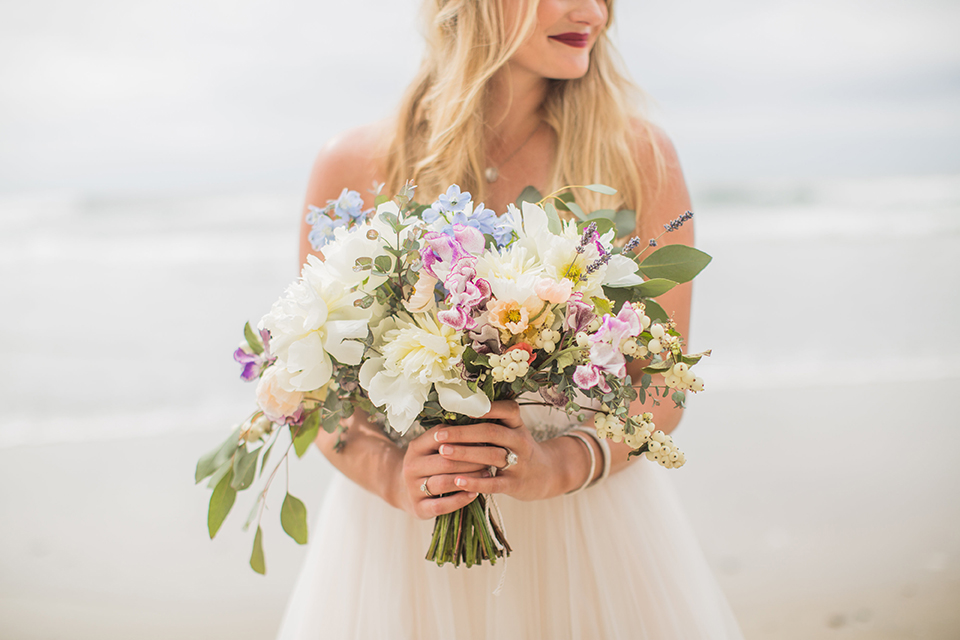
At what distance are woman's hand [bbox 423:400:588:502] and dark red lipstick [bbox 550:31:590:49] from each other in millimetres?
855

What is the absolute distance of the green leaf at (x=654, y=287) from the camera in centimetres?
89

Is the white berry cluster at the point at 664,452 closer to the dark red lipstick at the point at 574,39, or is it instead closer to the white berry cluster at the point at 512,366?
the white berry cluster at the point at 512,366

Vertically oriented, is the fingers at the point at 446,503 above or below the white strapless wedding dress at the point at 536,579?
above

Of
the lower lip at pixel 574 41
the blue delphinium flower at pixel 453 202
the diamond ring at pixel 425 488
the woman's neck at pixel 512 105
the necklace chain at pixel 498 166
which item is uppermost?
the lower lip at pixel 574 41

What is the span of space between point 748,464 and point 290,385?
3257mm

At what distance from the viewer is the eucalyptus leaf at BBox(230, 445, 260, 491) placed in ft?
3.71

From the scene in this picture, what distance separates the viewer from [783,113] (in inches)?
516

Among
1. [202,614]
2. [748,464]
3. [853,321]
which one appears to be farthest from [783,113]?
[202,614]

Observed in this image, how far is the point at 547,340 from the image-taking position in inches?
32.2

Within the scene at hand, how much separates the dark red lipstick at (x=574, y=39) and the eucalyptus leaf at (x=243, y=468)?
107 centimetres

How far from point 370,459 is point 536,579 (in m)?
0.43

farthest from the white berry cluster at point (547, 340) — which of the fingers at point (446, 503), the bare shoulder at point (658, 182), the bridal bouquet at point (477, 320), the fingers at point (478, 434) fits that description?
the bare shoulder at point (658, 182)

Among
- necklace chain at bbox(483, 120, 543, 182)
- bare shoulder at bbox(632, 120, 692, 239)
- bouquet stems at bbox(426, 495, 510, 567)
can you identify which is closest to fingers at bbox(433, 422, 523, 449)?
bouquet stems at bbox(426, 495, 510, 567)

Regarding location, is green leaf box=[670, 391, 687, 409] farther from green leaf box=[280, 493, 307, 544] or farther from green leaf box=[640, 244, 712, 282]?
green leaf box=[280, 493, 307, 544]
